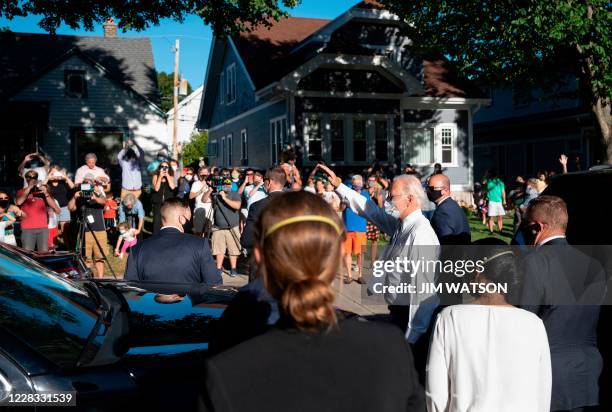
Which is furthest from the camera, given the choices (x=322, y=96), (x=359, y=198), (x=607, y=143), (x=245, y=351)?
(x=322, y=96)

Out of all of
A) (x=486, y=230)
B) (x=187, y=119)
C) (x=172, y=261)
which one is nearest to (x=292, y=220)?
(x=172, y=261)

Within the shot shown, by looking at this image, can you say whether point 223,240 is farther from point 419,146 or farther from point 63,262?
point 419,146

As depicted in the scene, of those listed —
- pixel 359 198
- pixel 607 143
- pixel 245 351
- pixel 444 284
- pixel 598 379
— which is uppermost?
pixel 607 143

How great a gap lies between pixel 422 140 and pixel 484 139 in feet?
39.5

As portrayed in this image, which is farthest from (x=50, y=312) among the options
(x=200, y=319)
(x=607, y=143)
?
(x=607, y=143)

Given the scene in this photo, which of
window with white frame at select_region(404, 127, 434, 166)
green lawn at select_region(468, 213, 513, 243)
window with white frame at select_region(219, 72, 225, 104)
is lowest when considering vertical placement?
green lawn at select_region(468, 213, 513, 243)

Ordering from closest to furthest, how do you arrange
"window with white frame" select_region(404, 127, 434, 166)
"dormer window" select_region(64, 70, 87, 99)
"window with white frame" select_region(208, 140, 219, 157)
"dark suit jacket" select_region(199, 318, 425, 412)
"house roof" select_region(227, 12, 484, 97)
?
"dark suit jacket" select_region(199, 318, 425, 412), "house roof" select_region(227, 12, 484, 97), "dormer window" select_region(64, 70, 87, 99), "window with white frame" select_region(404, 127, 434, 166), "window with white frame" select_region(208, 140, 219, 157)

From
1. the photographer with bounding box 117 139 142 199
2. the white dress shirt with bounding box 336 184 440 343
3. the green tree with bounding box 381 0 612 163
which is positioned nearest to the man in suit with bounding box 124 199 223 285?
the white dress shirt with bounding box 336 184 440 343

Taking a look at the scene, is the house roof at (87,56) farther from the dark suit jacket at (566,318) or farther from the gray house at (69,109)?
the dark suit jacket at (566,318)

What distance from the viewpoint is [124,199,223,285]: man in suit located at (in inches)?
179

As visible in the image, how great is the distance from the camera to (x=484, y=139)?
3462 centimetres

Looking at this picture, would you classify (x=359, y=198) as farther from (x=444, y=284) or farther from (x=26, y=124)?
(x=26, y=124)

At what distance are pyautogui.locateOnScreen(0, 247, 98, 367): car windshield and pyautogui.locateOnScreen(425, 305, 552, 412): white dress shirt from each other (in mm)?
1711

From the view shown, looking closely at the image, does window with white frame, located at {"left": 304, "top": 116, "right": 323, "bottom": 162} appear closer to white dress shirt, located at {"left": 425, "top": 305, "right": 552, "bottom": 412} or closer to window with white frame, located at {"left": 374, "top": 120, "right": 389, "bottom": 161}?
window with white frame, located at {"left": 374, "top": 120, "right": 389, "bottom": 161}
